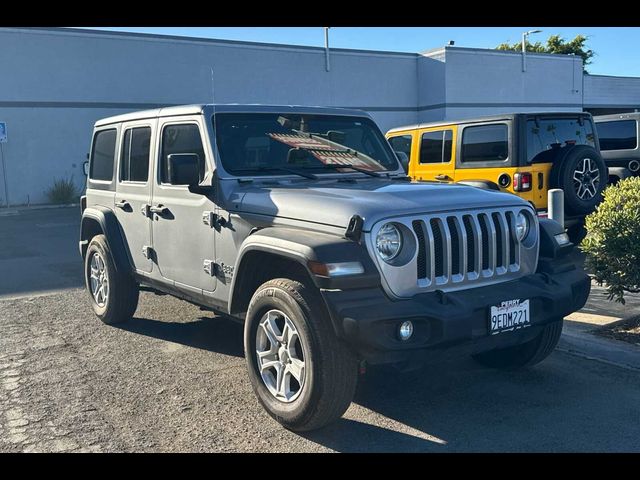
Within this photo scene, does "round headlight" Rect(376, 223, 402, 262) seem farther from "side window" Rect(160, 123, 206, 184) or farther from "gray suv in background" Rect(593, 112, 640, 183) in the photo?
"gray suv in background" Rect(593, 112, 640, 183)

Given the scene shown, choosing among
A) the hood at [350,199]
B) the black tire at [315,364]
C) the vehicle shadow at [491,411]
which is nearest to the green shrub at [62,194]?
the hood at [350,199]

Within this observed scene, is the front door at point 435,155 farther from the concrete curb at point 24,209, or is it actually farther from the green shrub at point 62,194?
the green shrub at point 62,194

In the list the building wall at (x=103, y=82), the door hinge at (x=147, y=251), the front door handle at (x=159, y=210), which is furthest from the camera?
the building wall at (x=103, y=82)

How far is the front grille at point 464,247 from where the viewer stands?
380 cm

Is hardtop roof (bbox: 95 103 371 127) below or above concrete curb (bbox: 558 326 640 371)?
above

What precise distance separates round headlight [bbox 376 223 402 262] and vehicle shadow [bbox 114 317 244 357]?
2115 millimetres

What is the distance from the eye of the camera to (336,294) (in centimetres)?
354

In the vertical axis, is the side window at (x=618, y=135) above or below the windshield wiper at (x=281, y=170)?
above

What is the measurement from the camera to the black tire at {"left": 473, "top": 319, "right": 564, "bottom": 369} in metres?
4.61

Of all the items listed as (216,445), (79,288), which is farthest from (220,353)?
(79,288)

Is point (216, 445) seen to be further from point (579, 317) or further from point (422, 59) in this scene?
point (422, 59)

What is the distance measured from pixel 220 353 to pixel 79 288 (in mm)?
3599

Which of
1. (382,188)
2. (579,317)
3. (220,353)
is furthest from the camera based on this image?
(579,317)

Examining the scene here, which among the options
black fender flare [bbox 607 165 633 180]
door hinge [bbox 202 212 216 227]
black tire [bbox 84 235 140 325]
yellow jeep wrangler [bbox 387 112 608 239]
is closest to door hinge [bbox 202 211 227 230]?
door hinge [bbox 202 212 216 227]
